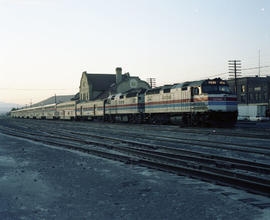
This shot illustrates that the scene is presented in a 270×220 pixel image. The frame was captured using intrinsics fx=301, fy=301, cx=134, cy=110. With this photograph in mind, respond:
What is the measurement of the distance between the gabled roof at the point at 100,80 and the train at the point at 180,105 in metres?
40.3

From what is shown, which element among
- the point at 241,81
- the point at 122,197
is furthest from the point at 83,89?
the point at 122,197

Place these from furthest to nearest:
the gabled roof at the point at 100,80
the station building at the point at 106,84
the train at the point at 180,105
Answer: the gabled roof at the point at 100,80 → the station building at the point at 106,84 → the train at the point at 180,105

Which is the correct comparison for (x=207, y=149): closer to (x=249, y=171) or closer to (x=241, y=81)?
(x=249, y=171)

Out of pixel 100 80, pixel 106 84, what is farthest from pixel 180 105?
pixel 100 80

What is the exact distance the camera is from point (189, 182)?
7.40 m

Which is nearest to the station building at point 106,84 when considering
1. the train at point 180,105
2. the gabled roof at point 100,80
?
the gabled roof at point 100,80

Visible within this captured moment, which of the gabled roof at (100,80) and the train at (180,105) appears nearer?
the train at (180,105)

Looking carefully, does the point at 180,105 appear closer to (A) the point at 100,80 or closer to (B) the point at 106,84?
(B) the point at 106,84

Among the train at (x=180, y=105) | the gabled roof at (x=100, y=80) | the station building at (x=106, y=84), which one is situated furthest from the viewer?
the gabled roof at (x=100, y=80)

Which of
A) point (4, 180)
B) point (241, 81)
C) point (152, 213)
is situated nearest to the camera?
point (152, 213)

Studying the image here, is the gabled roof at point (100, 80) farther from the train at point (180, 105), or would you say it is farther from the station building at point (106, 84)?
the train at point (180, 105)

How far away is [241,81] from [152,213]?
82474mm

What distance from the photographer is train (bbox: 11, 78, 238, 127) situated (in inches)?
913

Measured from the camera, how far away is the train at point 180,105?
23188 mm
